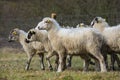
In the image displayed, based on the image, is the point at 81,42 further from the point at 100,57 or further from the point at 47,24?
the point at 47,24

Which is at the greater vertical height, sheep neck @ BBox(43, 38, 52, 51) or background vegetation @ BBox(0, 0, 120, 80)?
background vegetation @ BBox(0, 0, 120, 80)

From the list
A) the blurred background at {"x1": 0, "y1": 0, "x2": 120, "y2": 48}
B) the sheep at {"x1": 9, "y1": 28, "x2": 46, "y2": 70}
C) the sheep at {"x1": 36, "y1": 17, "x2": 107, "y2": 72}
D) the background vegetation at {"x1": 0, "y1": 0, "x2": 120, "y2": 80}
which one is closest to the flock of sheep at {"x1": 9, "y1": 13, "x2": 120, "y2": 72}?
the sheep at {"x1": 36, "y1": 17, "x2": 107, "y2": 72}

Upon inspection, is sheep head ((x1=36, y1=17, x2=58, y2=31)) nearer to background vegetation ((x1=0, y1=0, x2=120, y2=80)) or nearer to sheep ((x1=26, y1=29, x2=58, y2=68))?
sheep ((x1=26, y1=29, x2=58, y2=68))

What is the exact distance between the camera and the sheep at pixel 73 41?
46.3 ft

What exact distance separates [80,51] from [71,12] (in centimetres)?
2088

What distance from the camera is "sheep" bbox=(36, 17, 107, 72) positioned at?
46.3 ft

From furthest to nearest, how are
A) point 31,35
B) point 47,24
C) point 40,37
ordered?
point 31,35
point 40,37
point 47,24

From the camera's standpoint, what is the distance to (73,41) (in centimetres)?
1445

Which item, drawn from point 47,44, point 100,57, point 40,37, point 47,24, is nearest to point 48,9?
point 40,37

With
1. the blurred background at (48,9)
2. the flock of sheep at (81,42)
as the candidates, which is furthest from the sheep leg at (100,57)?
the blurred background at (48,9)

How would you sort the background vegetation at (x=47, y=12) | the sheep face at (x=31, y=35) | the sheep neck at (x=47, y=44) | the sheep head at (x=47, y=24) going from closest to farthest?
1. the sheep head at (x=47, y=24)
2. the sheep neck at (x=47, y=44)
3. the sheep face at (x=31, y=35)
4. the background vegetation at (x=47, y=12)

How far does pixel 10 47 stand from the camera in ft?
88.6

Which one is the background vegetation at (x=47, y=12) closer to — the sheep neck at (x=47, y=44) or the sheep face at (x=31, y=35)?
the sheep face at (x=31, y=35)

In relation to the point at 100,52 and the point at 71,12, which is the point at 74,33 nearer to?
the point at 100,52
